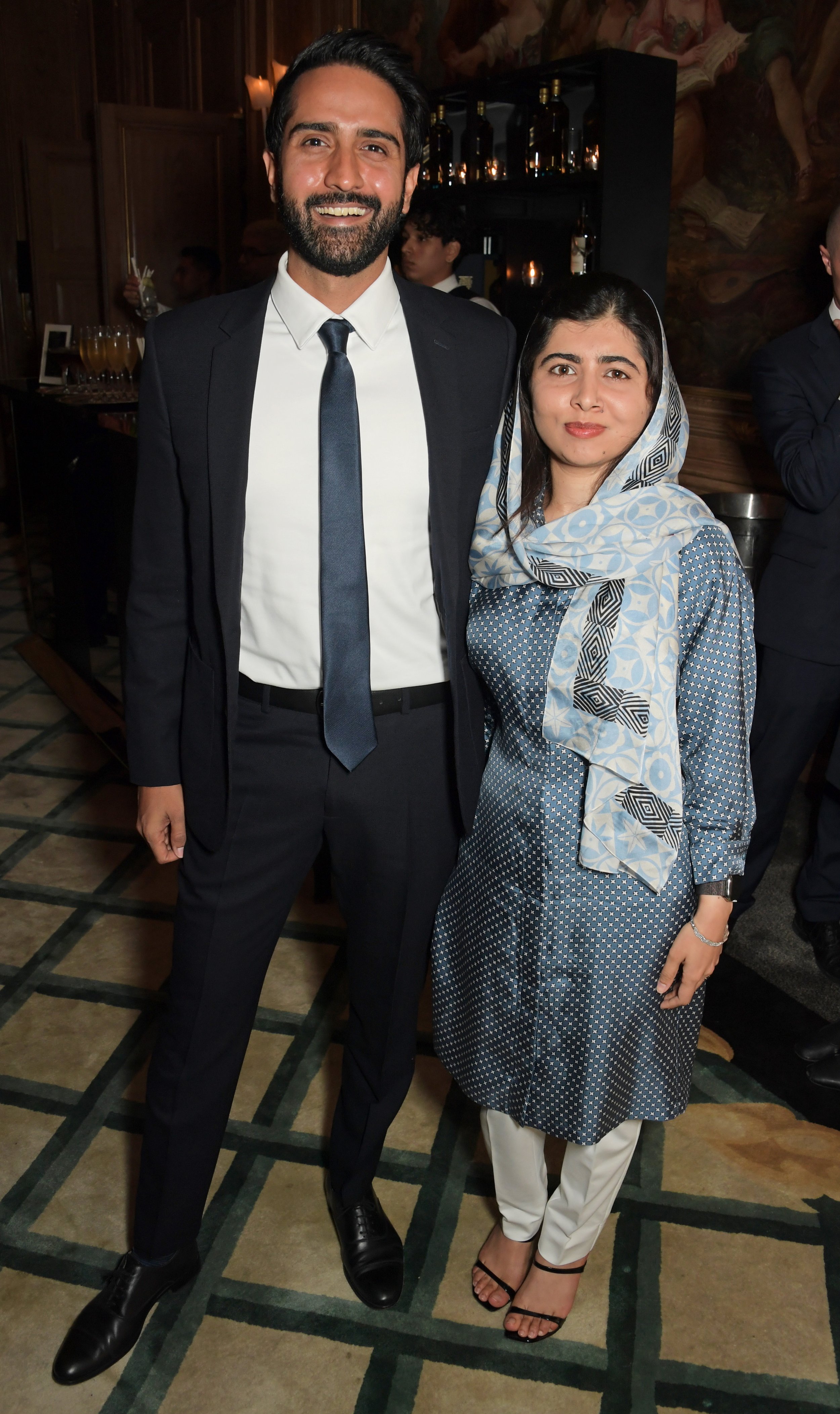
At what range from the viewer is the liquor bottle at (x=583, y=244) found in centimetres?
404

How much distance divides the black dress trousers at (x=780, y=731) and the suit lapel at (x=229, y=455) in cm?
162

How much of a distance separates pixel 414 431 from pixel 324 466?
0.16 metres

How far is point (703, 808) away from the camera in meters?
1.55

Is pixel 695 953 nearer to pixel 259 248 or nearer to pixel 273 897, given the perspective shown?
pixel 273 897

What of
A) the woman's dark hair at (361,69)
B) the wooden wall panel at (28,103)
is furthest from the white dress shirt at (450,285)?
the wooden wall panel at (28,103)

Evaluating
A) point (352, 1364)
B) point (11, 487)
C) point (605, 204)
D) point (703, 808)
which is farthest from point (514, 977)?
point (11, 487)

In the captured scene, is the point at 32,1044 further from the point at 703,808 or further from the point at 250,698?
the point at 703,808

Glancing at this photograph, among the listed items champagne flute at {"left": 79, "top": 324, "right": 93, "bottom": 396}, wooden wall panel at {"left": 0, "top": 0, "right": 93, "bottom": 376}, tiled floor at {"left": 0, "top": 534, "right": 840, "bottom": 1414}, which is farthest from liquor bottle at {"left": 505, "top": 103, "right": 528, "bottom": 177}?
wooden wall panel at {"left": 0, "top": 0, "right": 93, "bottom": 376}

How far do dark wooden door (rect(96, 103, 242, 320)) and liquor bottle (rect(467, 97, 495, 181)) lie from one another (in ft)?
8.13

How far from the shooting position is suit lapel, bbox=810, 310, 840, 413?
8.91 feet

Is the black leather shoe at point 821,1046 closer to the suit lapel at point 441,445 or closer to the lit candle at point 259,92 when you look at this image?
the suit lapel at point 441,445

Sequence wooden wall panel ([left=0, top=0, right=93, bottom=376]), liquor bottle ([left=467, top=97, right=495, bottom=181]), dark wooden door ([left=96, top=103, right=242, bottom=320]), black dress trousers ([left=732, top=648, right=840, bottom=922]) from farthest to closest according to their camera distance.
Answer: wooden wall panel ([left=0, top=0, right=93, bottom=376]) → dark wooden door ([left=96, top=103, right=242, bottom=320]) → liquor bottle ([left=467, top=97, right=495, bottom=181]) → black dress trousers ([left=732, top=648, right=840, bottom=922])

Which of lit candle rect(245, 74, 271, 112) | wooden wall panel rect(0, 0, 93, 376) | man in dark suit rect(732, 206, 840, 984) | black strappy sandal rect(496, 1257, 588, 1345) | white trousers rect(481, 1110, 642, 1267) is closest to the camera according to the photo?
white trousers rect(481, 1110, 642, 1267)

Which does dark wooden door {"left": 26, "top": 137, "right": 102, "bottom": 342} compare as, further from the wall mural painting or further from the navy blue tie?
the navy blue tie
